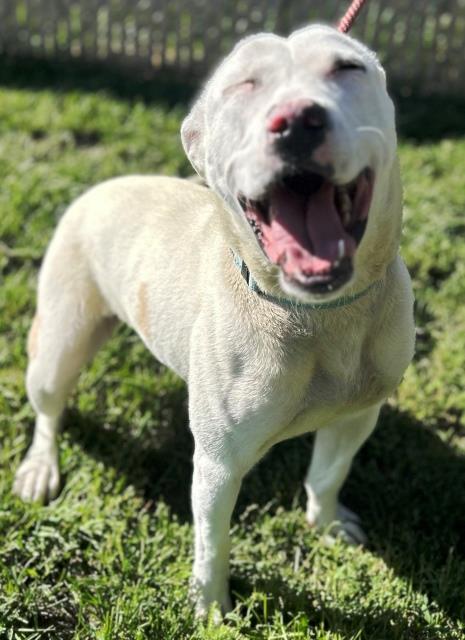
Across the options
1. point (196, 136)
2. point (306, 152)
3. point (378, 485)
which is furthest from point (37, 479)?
point (306, 152)

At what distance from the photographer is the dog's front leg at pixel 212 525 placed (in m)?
3.05

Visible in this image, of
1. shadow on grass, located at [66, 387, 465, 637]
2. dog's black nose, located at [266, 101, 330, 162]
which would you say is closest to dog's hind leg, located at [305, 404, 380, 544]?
shadow on grass, located at [66, 387, 465, 637]

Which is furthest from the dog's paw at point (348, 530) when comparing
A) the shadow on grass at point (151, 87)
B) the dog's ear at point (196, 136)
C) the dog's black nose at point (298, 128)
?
the shadow on grass at point (151, 87)

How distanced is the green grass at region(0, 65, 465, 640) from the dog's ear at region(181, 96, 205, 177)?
5.90ft

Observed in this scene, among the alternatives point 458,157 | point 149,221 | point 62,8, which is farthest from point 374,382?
point 62,8

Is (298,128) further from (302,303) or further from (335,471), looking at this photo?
(335,471)

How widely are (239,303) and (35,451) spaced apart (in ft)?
5.95

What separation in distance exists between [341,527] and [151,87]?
14.5 feet

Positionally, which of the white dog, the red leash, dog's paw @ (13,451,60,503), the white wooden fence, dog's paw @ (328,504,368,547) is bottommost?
dog's paw @ (13,451,60,503)

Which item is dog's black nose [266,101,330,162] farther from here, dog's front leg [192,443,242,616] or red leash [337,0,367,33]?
dog's front leg [192,443,242,616]

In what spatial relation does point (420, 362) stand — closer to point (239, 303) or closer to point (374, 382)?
point (374, 382)

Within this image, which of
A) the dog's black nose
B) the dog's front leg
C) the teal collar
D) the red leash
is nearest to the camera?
the dog's black nose

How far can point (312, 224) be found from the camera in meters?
2.47

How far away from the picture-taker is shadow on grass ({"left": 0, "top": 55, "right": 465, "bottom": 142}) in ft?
21.5
